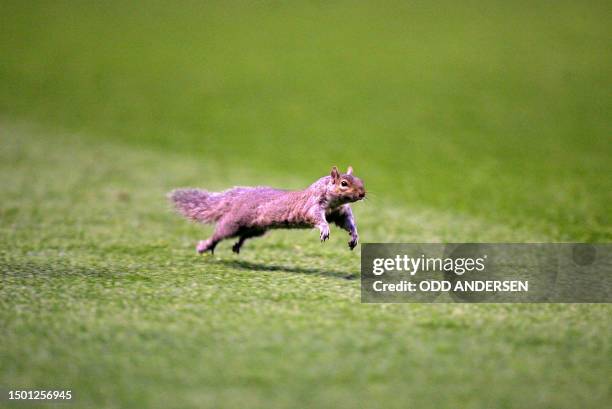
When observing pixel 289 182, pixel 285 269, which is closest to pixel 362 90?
pixel 289 182

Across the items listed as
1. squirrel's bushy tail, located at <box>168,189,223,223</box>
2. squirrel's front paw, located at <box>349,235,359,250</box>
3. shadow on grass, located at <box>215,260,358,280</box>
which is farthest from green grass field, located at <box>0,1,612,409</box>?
squirrel's bushy tail, located at <box>168,189,223,223</box>

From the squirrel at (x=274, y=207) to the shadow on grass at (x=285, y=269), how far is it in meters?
0.16

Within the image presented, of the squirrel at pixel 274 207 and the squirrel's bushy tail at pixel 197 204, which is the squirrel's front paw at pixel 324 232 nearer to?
the squirrel at pixel 274 207

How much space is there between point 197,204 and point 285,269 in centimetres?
99

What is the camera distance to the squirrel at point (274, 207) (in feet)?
16.8

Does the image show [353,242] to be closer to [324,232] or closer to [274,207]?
[324,232]

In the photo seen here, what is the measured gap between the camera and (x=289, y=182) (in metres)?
10.5

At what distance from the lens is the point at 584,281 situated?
538 centimetres

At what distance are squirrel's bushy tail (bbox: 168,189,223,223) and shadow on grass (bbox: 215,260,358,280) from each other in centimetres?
40

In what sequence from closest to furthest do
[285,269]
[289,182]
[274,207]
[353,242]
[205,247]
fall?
[353,242], [274,207], [285,269], [205,247], [289,182]

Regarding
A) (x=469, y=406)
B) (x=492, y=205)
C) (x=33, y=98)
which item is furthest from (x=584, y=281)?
(x=33, y=98)

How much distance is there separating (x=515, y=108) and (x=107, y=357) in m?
13.2

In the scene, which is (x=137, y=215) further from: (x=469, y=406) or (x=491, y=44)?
(x=491, y=44)

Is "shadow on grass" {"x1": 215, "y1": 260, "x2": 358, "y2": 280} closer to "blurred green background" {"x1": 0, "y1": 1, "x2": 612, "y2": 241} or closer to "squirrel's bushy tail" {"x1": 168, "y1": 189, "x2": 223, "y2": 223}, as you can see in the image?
"squirrel's bushy tail" {"x1": 168, "y1": 189, "x2": 223, "y2": 223}
